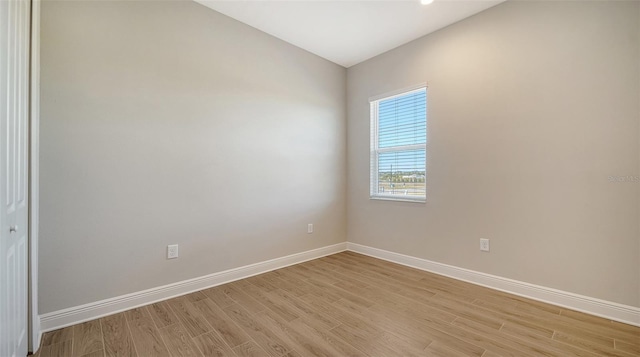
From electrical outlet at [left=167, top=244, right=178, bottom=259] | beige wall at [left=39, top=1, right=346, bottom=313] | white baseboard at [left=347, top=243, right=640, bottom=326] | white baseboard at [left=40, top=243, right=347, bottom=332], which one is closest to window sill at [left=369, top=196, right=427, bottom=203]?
white baseboard at [left=347, top=243, right=640, bottom=326]

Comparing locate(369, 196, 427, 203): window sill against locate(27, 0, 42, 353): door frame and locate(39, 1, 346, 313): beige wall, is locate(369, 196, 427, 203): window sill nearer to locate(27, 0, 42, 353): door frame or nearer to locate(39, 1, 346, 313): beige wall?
locate(39, 1, 346, 313): beige wall

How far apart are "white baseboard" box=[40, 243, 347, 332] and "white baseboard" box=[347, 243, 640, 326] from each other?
5.13ft

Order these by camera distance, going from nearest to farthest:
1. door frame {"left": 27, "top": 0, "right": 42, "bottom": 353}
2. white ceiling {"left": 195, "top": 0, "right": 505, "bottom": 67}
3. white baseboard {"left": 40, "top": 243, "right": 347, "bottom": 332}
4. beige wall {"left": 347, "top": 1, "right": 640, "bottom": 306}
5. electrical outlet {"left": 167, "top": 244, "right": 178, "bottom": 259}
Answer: door frame {"left": 27, "top": 0, "right": 42, "bottom": 353}, white baseboard {"left": 40, "top": 243, "right": 347, "bottom": 332}, beige wall {"left": 347, "top": 1, "right": 640, "bottom": 306}, electrical outlet {"left": 167, "top": 244, "right": 178, "bottom": 259}, white ceiling {"left": 195, "top": 0, "right": 505, "bottom": 67}

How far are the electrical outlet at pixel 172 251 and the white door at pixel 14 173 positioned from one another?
2.99 feet

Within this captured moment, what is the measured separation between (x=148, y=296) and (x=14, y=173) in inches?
54.4

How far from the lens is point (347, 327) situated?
196 cm

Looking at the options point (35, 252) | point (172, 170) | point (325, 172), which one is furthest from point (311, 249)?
point (35, 252)

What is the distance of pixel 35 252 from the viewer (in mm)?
1688

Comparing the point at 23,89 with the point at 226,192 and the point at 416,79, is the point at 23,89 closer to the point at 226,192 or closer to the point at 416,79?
the point at 226,192

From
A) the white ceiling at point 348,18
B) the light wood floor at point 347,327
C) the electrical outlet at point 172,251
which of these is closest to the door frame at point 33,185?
the light wood floor at point 347,327

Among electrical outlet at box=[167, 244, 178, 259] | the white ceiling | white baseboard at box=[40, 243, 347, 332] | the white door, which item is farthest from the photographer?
the white ceiling

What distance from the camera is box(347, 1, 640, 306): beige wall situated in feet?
6.68

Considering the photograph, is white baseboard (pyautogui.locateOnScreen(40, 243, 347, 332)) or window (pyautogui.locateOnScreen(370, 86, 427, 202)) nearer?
white baseboard (pyautogui.locateOnScreen(40, 243, 347, 332))

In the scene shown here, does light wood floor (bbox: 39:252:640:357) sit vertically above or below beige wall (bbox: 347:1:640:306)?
below
